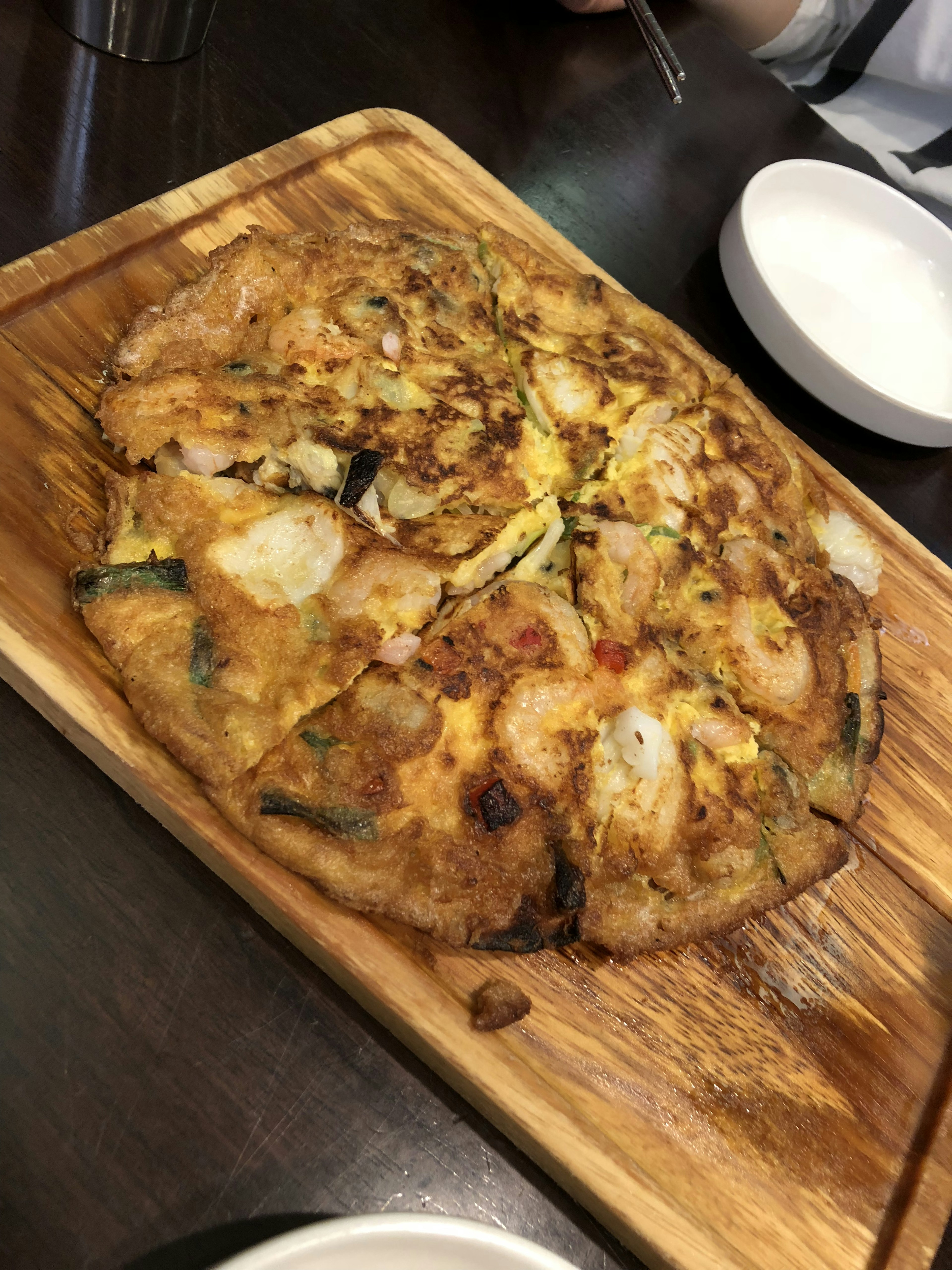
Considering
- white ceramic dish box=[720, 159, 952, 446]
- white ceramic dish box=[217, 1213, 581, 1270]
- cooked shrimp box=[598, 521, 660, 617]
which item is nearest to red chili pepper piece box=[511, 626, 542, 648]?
cooked shrimp box=[598, 521, 660, 617]

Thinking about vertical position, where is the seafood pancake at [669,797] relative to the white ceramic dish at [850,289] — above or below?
below

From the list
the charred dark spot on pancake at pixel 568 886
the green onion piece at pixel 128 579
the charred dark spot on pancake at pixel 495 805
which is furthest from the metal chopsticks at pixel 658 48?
the charred dark spot on pancake at pixel 568 886

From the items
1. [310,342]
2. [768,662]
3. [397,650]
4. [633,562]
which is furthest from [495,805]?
[310,342]

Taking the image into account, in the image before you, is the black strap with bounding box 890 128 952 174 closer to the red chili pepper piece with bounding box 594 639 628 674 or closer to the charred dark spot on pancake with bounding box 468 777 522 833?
the red chili pepper piece with bounding box 594 639 628 674

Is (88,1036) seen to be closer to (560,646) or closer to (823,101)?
(560,646)

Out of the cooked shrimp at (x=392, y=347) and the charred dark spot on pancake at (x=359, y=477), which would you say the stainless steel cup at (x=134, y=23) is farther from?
the charred dark spot on pancake at (x=359, y=477)

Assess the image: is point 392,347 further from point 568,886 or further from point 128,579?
point 568,886

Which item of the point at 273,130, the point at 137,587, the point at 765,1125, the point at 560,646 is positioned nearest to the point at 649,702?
the point at 560,646

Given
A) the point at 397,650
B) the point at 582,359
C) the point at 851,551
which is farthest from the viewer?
the point at 851,551
